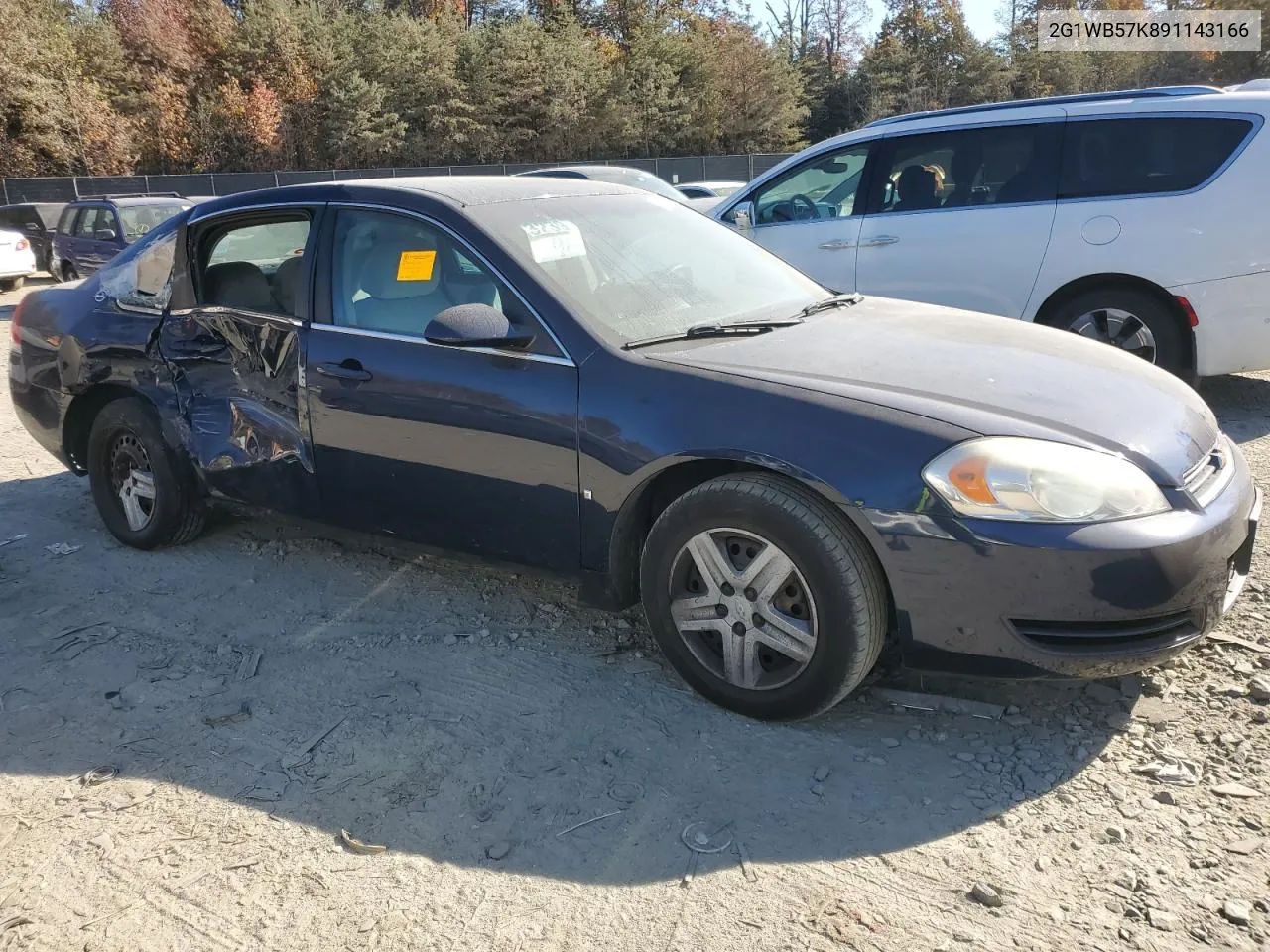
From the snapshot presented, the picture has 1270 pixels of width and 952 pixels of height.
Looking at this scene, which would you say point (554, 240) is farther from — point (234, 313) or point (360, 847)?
point (360, 847)

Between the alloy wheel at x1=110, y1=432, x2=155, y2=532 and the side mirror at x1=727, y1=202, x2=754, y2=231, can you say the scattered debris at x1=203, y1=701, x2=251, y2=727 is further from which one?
the side mirror at x1=727, y1=202, x2=754, y2=231

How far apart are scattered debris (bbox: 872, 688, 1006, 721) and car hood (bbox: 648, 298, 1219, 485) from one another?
0.86 m

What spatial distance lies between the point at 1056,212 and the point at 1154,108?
77 cm

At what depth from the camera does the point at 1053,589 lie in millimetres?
2619

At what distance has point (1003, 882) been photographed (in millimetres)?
2359

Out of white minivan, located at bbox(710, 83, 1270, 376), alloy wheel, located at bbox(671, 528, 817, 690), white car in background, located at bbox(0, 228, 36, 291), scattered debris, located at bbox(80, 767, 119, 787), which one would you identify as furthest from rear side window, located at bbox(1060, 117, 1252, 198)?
white car in background, located at bbox(0, 228, 36, 291)

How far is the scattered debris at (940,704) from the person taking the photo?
308 cm

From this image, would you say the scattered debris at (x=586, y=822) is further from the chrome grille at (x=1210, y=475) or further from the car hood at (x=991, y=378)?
the chrome grille at (x=1210, y=475)

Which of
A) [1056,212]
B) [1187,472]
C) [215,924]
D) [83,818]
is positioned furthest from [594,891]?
[1056,212]

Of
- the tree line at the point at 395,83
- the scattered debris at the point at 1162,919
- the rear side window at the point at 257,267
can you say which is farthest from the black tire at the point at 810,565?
the tree line at the point at 395,83

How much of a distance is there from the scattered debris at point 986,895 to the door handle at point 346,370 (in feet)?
8.47

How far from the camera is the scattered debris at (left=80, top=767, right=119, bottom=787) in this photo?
9.78ft

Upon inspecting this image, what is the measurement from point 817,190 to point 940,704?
4.94m

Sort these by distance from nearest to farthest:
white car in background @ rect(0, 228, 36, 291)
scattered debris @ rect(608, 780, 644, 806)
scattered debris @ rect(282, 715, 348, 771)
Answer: scattered debris @ rect(608, 780, 644, 806) → scattered debris @ rect(282, 715, 348, 771) → white car in background @ rect(0, 228, 36, 291)
